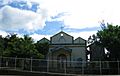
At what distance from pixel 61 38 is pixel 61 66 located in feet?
37.0

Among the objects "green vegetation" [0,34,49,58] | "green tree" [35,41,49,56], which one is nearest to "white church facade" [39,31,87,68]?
"green tree" [35,41,49,56]

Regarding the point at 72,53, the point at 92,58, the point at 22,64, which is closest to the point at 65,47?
the point at 72,53

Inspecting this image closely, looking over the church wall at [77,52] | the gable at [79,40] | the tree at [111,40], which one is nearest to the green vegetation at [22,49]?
the church wall at [77,52]

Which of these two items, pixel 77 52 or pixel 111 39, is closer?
pixel 111 39

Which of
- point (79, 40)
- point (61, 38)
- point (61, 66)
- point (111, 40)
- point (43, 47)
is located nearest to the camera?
point (61, 66)

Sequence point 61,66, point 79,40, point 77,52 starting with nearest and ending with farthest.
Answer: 1. point 61,66
2. point 77,52
3. point 79,40

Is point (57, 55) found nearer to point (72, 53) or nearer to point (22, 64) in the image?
point (72, 53)

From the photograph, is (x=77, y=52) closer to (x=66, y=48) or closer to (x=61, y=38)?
(x=66, y=48)

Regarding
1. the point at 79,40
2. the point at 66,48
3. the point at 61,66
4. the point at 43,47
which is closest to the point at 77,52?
the point at 66,48

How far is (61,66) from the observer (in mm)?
33938

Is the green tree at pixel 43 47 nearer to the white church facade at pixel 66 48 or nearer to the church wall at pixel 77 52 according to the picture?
the white church facade at pixel 66 48

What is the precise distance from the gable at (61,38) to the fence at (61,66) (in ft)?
34.4

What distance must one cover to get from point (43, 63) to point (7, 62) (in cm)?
431

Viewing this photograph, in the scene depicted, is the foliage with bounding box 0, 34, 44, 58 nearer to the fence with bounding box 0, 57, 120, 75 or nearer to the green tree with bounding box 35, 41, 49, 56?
the fence with bounding box 0, 57, 120, 75
